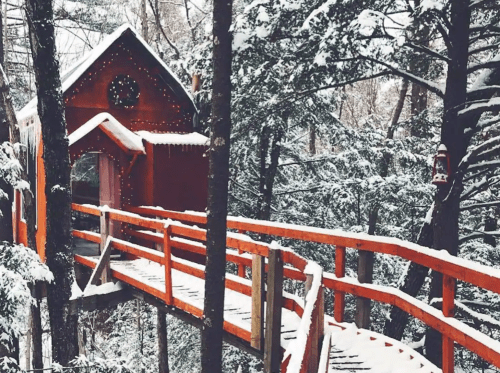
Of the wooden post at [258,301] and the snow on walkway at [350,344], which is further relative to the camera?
the wooden post at [258,301]

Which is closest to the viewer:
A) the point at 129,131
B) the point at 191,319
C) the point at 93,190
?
the point at 191,319

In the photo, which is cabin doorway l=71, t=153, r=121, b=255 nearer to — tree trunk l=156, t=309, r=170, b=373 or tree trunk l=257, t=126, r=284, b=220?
tree trunk l=156, t=309, r=170, b=373

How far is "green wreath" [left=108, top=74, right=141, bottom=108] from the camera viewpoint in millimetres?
12867

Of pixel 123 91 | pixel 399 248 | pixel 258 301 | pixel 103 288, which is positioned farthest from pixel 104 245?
pixel 399 248

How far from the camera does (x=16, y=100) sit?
836 inches

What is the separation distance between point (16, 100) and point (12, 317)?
17.4 meters

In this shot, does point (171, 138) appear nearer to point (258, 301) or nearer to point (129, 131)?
point (129, 131)

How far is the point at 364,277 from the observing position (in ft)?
18.9

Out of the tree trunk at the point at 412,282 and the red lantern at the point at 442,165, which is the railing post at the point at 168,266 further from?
the tree trunk at the point at 412,282

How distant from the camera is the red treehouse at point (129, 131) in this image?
1205cm

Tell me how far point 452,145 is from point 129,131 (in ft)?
24.2

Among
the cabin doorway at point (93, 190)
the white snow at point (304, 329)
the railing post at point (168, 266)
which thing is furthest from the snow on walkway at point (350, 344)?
the cabin doorway at point (93, 190)

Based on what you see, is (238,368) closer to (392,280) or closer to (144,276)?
(392,280)

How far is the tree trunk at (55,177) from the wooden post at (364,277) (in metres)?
4.50
